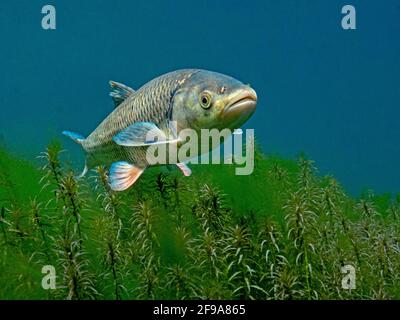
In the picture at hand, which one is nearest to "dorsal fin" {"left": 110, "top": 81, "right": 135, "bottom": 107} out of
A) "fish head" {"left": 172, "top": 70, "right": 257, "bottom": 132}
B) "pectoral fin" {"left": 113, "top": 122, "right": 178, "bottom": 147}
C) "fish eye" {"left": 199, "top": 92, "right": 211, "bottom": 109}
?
"pectoral fin" {"left": 113, "top": 122, "right": 178, "bottom": 147}

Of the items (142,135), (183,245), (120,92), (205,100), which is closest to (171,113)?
(142,135)

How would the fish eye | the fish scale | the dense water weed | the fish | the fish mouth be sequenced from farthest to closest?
the fish scale → the fish eye → the fish → the fish mouth → the dense water weed

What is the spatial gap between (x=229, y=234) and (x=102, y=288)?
1.39 m

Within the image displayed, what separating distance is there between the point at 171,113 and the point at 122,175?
3.14 ft

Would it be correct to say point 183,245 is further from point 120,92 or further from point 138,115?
point 120,92

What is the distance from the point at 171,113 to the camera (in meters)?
5.17

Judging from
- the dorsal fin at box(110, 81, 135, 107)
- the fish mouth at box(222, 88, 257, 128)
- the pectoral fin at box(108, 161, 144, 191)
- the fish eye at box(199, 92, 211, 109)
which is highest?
the dorsal fin at box(110, 81, 135, 107)

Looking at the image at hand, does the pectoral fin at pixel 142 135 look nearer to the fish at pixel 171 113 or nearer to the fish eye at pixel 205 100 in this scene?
the fish at pixel 171 113

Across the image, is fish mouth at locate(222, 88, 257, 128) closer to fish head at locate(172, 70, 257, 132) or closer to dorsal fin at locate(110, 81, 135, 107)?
fish head at locate(172, 70, 257, 132)

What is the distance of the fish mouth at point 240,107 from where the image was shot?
448 cm

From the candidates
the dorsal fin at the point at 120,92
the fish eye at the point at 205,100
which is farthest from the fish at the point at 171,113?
the dorsal fin at the point at 120,92

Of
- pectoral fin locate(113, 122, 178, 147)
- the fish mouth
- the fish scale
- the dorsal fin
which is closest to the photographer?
the fish mouth

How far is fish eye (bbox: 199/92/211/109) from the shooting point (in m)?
4.76
